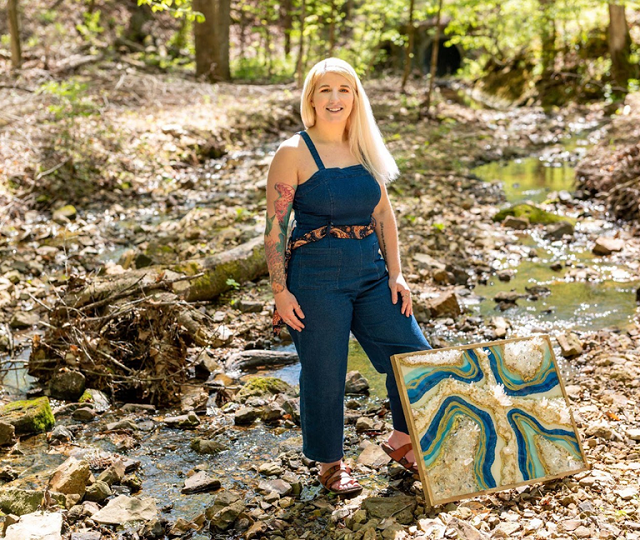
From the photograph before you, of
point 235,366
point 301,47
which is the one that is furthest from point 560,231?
point 301,47

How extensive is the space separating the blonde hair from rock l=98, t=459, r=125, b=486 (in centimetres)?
199

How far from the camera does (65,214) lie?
8805mm

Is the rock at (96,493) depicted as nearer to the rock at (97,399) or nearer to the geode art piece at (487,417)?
the rock at (97,399)

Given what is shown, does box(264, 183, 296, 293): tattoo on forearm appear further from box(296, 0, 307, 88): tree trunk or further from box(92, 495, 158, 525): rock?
box(296, 0, 307, 88): tree trunk

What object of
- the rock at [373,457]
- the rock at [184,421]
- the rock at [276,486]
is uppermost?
the rock at [373,457]

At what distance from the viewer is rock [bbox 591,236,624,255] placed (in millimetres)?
7566

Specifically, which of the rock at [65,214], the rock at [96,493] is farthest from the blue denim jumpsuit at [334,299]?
the rock at [65,214]

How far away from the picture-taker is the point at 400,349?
3363 mm

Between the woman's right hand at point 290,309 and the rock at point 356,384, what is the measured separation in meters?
1.57

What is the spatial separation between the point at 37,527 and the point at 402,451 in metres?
1.74

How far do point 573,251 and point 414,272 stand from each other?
2149 millimetres

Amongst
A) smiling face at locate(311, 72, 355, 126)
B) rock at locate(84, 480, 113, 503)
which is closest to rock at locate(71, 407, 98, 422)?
rock at locate(84, 480, 113, 503)

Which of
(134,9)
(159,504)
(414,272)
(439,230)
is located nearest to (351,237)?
(159,504)

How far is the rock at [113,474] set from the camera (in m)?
3.52
